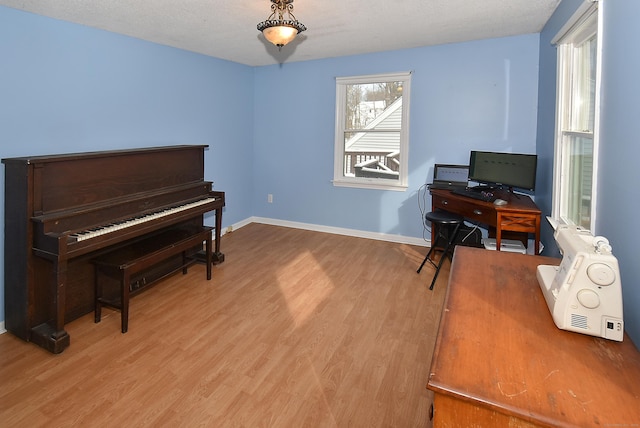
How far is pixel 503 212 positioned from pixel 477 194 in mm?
419

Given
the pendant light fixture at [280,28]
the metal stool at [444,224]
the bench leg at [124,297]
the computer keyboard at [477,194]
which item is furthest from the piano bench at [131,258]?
the computer keyboard at [477,194]

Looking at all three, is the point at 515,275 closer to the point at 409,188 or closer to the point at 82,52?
the point at 409,188

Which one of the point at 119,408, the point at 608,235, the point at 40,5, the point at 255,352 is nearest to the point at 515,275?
the point at 608,235

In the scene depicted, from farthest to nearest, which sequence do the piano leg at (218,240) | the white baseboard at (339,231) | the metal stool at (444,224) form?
the white baseboard at (339,231), the piano leg at (218,240), the metal stool at (444,224)

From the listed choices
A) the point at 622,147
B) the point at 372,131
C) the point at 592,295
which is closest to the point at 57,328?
the point at 592,295

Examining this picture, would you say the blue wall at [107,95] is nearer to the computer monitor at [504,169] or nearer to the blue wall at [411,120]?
the blue wall at [411,120]

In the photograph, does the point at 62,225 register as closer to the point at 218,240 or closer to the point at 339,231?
the point at 218,240

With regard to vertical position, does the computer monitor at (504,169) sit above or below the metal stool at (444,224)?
above

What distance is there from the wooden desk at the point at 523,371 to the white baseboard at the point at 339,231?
3.21 m

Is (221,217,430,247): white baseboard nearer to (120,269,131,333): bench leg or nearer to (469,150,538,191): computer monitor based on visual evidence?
(469,150,538,191): computer monitor

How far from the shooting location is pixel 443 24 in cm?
329

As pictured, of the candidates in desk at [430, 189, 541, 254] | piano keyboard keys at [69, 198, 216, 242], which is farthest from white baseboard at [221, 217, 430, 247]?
piano keyboard keys at [69, 198, 216, 242]

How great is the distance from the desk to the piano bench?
7.66 feet

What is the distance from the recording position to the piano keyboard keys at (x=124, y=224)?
7.62ft
